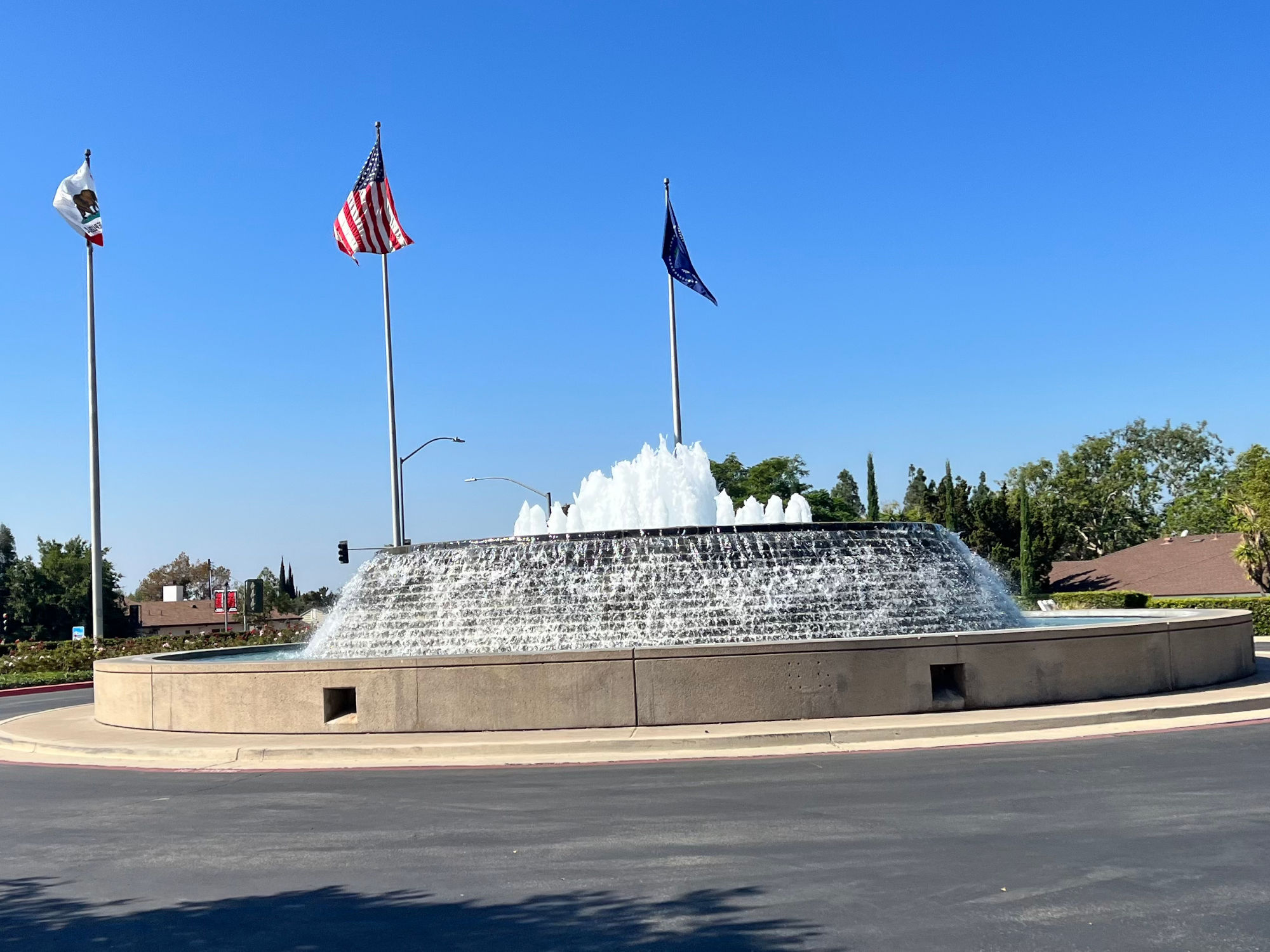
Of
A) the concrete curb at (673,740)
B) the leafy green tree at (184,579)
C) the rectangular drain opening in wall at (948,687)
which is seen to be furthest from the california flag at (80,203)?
the leafy green tree at (184,579)

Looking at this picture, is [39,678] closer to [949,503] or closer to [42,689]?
[42,689]

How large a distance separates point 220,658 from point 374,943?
55.8ft

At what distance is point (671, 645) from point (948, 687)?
3419 millimetres

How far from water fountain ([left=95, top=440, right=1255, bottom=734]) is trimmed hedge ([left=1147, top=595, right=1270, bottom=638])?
50.1 feet

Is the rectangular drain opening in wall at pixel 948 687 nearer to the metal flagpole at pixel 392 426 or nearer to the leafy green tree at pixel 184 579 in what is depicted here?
the metal flagpole at pixel 392 426

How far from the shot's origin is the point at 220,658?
21.6 meters

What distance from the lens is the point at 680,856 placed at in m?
7.47

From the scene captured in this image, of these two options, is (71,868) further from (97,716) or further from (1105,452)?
(1105,452)

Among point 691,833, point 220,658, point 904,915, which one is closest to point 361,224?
point 220,658

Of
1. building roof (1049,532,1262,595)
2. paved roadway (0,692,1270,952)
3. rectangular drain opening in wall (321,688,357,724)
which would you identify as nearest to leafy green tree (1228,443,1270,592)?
building roof (1049,532,1262,595)

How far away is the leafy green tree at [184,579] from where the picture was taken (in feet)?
448

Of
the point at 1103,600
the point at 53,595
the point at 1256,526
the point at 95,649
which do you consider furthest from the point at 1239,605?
the point at 53,595

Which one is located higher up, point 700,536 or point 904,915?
point 700,536

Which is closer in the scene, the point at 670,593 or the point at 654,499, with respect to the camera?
the point at 670,593
